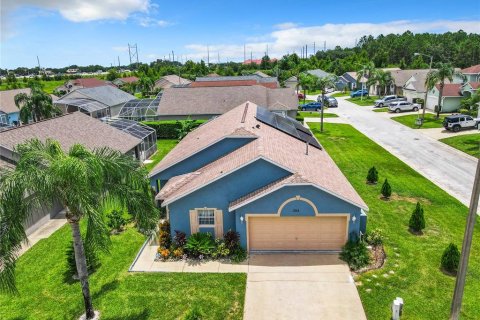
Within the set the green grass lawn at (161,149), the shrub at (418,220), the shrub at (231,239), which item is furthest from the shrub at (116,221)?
the shrub at (418,220)

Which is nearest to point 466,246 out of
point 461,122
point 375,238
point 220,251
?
point 375,238

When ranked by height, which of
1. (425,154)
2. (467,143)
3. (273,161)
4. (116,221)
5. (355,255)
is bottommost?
(425,154)

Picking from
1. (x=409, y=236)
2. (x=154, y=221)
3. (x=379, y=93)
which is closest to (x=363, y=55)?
(x=379, y=93)

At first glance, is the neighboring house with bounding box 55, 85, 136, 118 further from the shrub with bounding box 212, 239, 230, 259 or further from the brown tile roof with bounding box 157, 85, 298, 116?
the shrub with bounding box 212, 239, 230, 259

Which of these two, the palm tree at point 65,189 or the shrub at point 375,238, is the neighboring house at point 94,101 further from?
the shrub at point 375,238

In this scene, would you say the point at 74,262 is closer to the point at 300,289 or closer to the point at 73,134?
the point at 300,289

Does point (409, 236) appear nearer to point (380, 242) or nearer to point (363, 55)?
point (380, 242)
